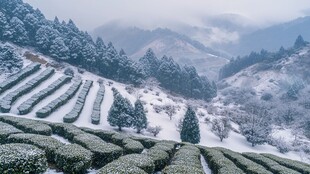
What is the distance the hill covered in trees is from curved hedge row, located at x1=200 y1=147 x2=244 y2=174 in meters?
49.0

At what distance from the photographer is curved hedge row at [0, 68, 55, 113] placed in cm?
3584

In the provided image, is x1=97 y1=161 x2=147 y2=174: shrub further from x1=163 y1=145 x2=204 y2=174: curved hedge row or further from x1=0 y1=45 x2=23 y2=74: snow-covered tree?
x1=0 y1=45 x2=23 y2=74: snow-covered tree

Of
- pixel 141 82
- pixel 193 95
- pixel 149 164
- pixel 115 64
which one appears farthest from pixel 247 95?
pixel 149 164

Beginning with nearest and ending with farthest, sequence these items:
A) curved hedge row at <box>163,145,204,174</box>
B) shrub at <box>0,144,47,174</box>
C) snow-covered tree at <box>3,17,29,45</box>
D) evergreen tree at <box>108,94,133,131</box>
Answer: shrub at <box>0,144,47,174</box> < curved hedge row at <box>163,145,204,174</box> < evergreen tree at <box>108,94,133,131</box> < snow-covered tree at <box>3,17,29,45</box>

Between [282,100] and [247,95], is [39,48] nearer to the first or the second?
[247,95]

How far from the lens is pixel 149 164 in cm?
1652

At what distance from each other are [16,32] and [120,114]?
135 ft

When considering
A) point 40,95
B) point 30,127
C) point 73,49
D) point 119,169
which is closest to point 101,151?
point 119,169

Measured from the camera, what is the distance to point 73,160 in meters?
15.6

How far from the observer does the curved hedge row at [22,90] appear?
35844 mm

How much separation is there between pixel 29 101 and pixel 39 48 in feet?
115

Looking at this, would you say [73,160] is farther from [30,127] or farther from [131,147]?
[30,127]

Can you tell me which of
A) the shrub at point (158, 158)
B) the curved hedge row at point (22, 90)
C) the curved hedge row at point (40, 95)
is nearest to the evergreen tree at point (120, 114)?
the curved hedge row at point (40, 95)

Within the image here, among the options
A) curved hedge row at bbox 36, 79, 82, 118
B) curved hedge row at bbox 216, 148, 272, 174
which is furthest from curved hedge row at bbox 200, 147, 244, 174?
curved hedge row at bbox 36, 79, 82, 118
